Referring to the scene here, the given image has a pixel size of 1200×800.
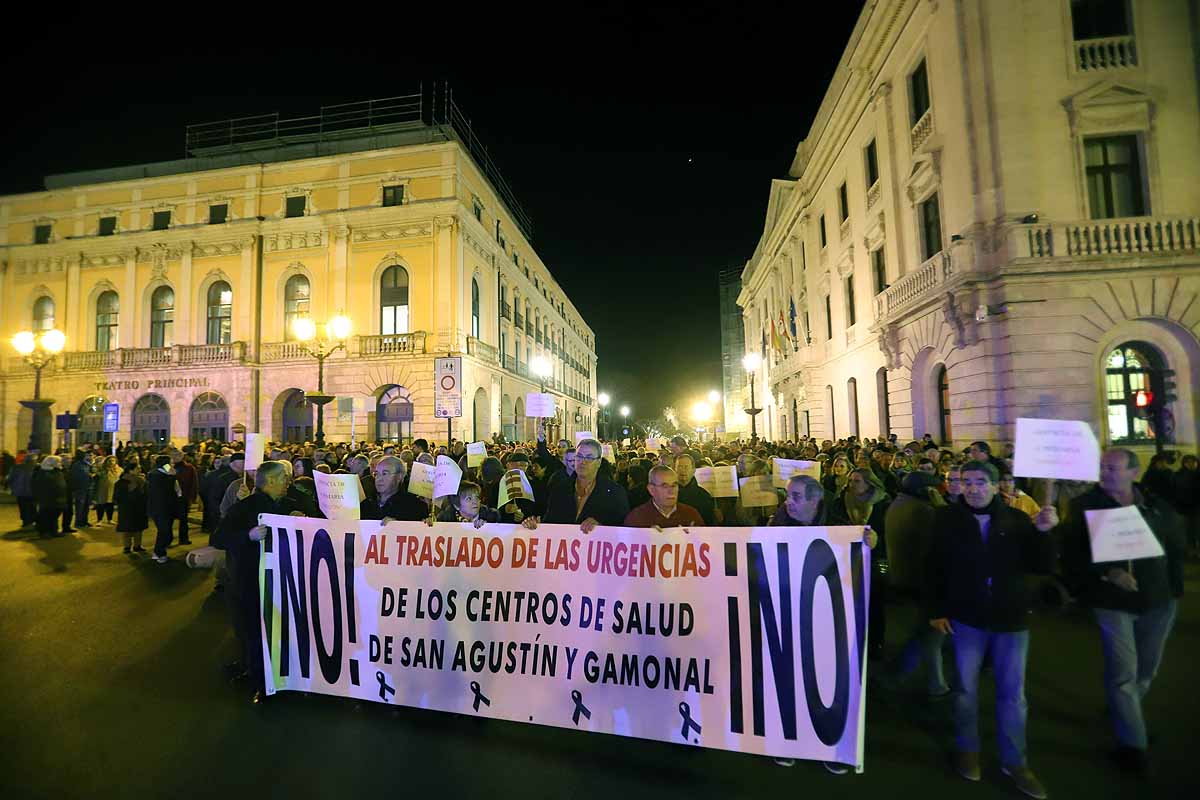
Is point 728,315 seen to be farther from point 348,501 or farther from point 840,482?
point 348,501

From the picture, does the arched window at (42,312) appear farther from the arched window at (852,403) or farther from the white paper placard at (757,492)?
the arched window at (852,403)

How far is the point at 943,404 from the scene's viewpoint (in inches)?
635

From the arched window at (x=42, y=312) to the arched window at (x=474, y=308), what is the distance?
23.0m

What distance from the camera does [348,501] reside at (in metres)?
4.75

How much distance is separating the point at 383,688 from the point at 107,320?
35823 mm

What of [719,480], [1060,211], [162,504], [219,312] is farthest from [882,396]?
[219,312]

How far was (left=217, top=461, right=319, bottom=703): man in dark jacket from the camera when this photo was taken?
4586 millimetres

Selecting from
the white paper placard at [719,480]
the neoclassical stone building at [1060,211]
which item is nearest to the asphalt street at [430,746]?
the white paper placard at [719,480]

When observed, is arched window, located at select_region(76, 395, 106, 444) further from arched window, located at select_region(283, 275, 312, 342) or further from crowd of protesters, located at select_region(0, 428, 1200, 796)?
crowd of protesters, located at select_region(0, 428, 1200, 796)

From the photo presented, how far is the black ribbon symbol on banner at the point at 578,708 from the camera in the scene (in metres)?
3.76

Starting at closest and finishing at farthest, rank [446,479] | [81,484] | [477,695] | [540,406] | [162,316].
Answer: [477,695]
[446,479]
[81,484]
[540,406]
[162,316]

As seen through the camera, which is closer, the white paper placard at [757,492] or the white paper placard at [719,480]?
the white paper placard at [757,492]

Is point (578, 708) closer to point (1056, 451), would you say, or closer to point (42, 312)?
point (1056, 451)

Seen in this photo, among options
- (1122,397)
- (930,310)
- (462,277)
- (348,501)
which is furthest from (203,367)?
(1122,397)
